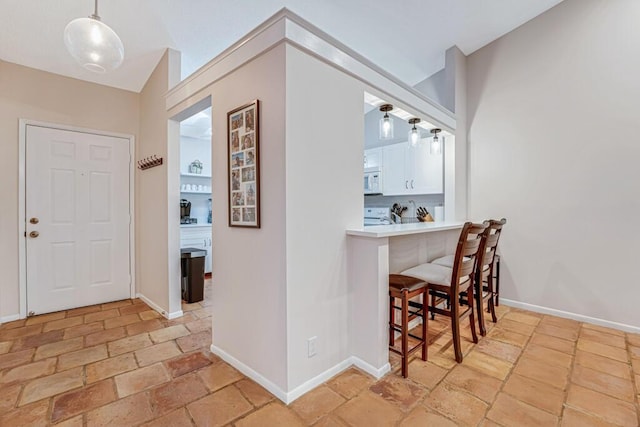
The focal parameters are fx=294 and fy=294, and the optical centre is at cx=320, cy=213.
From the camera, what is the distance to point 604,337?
2660 mm

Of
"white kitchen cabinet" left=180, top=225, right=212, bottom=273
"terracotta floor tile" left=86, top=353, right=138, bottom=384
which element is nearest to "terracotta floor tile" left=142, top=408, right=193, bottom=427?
"terracotta floor tile" left=86, top=353, right=138, bottom=384

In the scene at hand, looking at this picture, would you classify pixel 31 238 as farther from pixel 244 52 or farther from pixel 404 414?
pixel 404 414

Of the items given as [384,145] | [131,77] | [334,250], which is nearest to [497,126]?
[384,145]

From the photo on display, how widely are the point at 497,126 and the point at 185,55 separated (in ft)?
12.4

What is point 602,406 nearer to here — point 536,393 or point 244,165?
point 536,393

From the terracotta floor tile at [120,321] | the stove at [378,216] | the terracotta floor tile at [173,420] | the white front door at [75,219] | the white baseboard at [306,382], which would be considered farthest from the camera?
the stove at [378,216]

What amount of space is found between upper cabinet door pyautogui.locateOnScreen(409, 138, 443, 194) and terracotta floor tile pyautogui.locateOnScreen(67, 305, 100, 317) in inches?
174

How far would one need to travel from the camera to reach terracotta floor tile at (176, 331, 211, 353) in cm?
247

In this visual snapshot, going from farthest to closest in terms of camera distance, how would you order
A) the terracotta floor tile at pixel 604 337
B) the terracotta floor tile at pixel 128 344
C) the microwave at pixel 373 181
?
the microwave at pixel 373 181 → the terracotta floor tile at pixel 604 337 → the terracotta floor tile at pixel 128 344

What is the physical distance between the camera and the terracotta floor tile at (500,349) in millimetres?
2289

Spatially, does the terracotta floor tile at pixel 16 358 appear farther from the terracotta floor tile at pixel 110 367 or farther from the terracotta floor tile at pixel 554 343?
the terracotta floor tile at pixel 554 343

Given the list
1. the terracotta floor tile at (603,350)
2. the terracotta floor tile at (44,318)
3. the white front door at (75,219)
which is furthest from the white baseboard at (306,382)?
the white front door at (75,219)

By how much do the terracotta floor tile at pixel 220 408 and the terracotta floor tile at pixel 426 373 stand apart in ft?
3.44

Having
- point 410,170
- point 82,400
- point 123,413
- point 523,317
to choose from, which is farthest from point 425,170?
point 82,400
